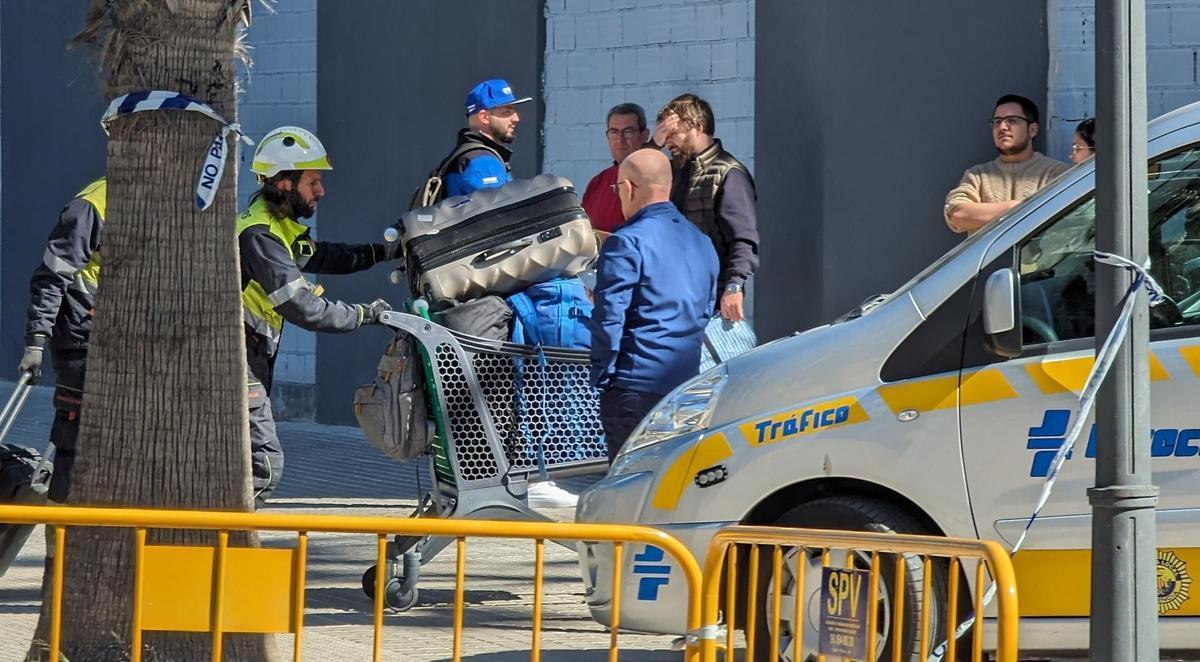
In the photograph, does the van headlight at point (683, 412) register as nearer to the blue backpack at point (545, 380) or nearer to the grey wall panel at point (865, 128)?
the blue backpack at point (545, 380)

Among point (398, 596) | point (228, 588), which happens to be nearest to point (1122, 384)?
point (228, 588)

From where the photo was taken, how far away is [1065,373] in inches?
233

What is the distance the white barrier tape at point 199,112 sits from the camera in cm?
576

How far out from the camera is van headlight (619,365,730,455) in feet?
21.4

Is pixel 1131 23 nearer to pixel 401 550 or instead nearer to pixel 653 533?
pixel 653 533

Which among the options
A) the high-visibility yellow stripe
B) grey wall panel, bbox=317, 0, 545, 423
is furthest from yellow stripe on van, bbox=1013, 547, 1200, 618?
grey wall panel, bbox=317, 0, 545, 423

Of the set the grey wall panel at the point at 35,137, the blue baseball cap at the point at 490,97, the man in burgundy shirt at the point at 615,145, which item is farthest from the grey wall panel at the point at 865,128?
the grey wall panel at the point at 35,137

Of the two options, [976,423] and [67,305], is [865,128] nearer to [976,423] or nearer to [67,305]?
[67,305]

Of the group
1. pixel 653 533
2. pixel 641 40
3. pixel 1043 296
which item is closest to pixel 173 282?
pixel 653 533

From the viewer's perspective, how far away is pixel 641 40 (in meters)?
12.7

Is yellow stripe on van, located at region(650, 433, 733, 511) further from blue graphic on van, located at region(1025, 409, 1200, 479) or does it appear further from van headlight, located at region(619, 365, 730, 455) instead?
blue graphic on van, located at region(1025, 409, 1200, 479)

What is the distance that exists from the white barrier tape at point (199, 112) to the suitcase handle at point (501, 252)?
2.04 meters

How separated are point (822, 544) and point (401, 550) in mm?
3410

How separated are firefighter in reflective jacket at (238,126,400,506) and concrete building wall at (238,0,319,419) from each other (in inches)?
284
